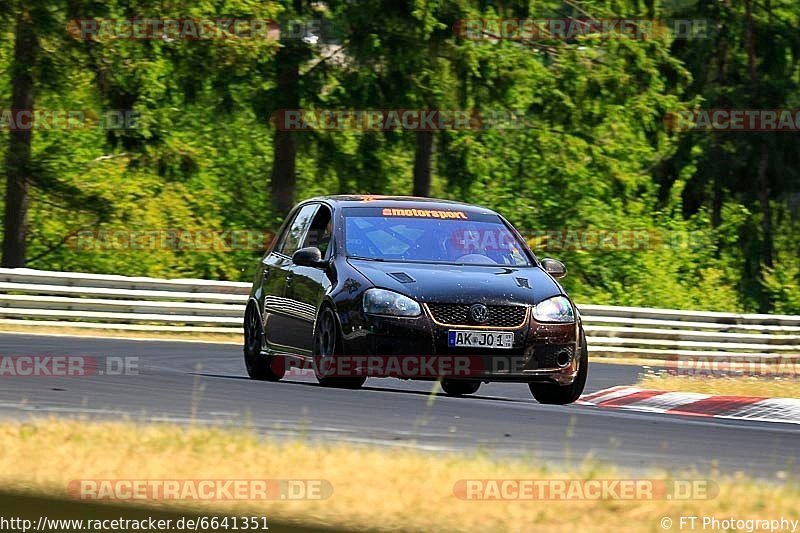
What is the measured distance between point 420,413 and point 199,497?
515 centimetres

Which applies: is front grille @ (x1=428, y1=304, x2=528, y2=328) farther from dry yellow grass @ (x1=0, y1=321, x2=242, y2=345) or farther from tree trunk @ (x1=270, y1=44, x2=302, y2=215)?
tree trunk @ (x1=270, y1=44, x2=302, y2=215)

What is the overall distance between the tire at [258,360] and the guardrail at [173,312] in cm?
932

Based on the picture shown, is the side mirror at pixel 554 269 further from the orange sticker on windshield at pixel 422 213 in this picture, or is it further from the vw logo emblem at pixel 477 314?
the vw logo emblem at pixel 477 314

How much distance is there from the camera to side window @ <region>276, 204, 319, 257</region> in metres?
14.4

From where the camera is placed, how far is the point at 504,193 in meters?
39.0

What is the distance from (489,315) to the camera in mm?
12180

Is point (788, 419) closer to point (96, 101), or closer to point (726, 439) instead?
point (726, 439)

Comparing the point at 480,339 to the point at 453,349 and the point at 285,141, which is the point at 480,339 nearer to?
the point at 453,349

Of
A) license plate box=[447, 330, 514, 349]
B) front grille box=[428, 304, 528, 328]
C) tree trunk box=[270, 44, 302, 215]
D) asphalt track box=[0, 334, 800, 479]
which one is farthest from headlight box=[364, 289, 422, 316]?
tree trunk box=[270, 44, 302, 215]

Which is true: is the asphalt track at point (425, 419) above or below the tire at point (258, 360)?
above

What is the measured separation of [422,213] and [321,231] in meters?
0.94

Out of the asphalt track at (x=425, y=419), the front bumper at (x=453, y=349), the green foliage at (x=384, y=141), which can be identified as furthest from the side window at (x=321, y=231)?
the green foliage at (x=384, y=141)

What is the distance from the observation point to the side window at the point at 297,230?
47.1 ft

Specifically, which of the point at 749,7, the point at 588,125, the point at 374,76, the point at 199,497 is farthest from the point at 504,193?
the point at 199,497
